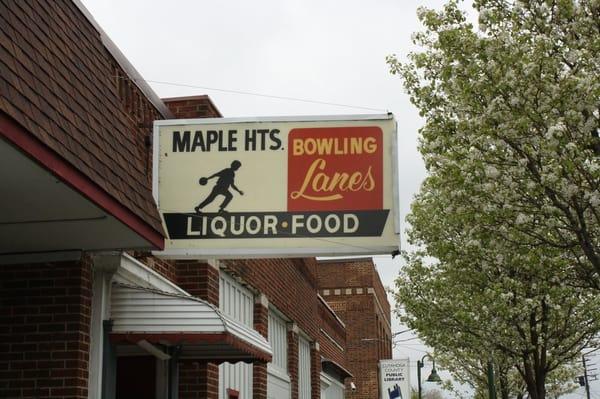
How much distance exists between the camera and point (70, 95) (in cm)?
589

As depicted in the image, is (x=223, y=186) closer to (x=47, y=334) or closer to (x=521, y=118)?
Result: (x=47, y=334)

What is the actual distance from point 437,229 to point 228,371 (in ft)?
29.8

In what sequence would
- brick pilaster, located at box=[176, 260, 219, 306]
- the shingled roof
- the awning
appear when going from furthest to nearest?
brick pilaster, located at box=[176, 260, 219, 306], the awning, the shingled roof

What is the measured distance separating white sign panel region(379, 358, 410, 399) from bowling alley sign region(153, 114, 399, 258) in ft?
82.5

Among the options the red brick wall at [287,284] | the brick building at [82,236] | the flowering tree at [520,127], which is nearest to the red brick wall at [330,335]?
the red brick wall at [287,284]

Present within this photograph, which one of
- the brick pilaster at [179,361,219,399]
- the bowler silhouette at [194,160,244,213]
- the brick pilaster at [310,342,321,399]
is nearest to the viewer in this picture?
the bowler silhouette at [194,160,244,213]

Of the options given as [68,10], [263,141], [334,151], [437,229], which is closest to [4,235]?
[68,10]

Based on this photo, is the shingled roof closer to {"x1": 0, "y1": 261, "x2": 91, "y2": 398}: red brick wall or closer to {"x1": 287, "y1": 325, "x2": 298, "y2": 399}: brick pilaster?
{"x1": 0, "y1": 261, "x2": 91, "y2": 398}: red brick wall

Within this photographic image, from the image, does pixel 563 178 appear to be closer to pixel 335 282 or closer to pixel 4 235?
pixel 4 235

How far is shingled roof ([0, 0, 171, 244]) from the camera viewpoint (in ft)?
16.4

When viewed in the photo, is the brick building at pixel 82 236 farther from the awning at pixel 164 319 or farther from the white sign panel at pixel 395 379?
the white sign panel at pixel 395 379

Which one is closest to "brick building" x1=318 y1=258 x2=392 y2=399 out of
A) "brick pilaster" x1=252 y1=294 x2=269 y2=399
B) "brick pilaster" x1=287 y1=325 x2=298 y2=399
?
"brick pilaster" x1=287 y1=325 x2=298 y2=399

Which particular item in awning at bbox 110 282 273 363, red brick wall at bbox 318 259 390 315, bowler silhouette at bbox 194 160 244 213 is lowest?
awning at bbox 110 282 273 363

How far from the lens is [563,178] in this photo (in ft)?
36.1
